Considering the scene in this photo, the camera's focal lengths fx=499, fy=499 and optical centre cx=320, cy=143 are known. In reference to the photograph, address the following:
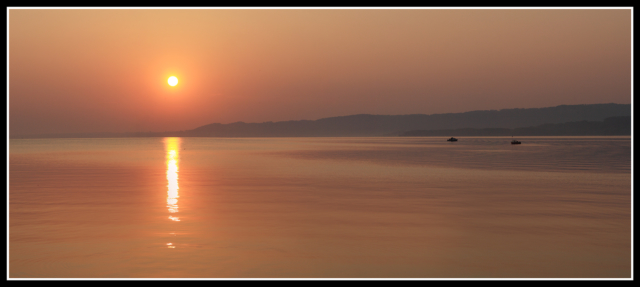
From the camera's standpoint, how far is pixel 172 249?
9836 millimetres

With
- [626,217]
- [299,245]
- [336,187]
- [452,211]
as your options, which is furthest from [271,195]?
[626,217]

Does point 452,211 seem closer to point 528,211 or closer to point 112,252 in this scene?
point 528,211

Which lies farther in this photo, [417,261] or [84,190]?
[84,190]

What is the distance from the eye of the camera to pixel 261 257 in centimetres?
940

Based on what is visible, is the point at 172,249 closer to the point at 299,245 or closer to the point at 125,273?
→ the point at 125,273

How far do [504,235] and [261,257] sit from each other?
559cm

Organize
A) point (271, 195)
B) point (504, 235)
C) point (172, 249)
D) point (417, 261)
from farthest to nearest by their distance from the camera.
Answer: point (271, 195), point (504, 235), point (172, 249), point (417, 261)

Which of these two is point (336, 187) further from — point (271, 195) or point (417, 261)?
point (417, 261)

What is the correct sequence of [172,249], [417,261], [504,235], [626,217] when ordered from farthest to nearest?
1. [626,217]
2. [504,235]
3. [172,249]
4. [417,261]

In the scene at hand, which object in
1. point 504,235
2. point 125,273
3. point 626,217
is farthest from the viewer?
point 626,217

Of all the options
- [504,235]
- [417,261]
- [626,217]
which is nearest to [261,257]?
[417,261]

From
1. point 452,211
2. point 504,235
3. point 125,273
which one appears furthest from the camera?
point 452,211

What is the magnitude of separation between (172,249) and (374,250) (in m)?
3.99

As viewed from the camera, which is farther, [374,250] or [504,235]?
[504,235]
